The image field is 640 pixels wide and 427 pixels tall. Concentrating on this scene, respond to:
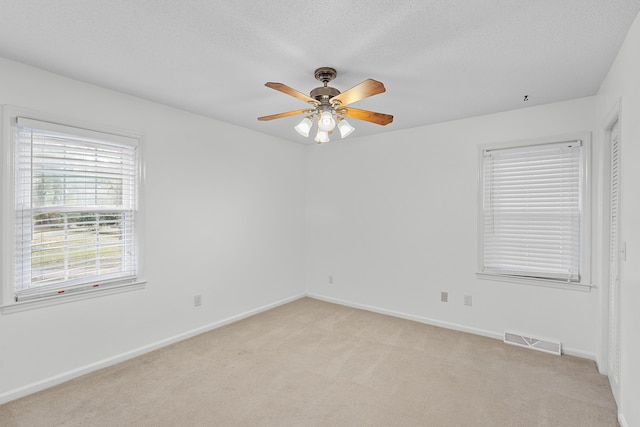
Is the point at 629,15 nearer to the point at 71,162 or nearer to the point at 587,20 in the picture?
the point at 587,20

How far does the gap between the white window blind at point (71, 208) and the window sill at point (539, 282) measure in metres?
3.68

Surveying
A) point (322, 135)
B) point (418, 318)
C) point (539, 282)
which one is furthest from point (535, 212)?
point (322, 135)

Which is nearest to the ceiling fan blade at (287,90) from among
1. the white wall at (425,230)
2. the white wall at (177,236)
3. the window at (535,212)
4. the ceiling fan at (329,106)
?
the ceiling fan at (329,106)

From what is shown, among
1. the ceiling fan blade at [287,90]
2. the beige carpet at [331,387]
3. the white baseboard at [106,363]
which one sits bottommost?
the beige carpet at [331,387]

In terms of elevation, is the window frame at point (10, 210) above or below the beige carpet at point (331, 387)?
above

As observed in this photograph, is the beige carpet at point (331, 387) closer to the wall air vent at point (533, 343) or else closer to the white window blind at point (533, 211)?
the wall air vent at point (533, 343)

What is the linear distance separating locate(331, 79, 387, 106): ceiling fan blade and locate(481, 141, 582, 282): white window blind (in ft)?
6.90

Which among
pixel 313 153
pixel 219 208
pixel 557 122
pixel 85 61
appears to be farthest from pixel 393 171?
pixel 85 61

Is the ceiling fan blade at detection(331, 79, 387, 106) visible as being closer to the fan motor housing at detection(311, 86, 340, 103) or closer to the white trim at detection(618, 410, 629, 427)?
the fan motor housing at detection(311, 86, 340, 103)

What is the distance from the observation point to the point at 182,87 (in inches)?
109

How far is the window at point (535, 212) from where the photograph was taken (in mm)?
3049

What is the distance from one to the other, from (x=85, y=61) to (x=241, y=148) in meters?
1.91

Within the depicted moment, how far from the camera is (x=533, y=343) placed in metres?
3.19

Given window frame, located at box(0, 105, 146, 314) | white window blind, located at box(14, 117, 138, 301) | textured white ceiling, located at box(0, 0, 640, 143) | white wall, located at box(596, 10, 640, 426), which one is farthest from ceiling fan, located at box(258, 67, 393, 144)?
window frame, located at box(0, 105, 146, 314)
